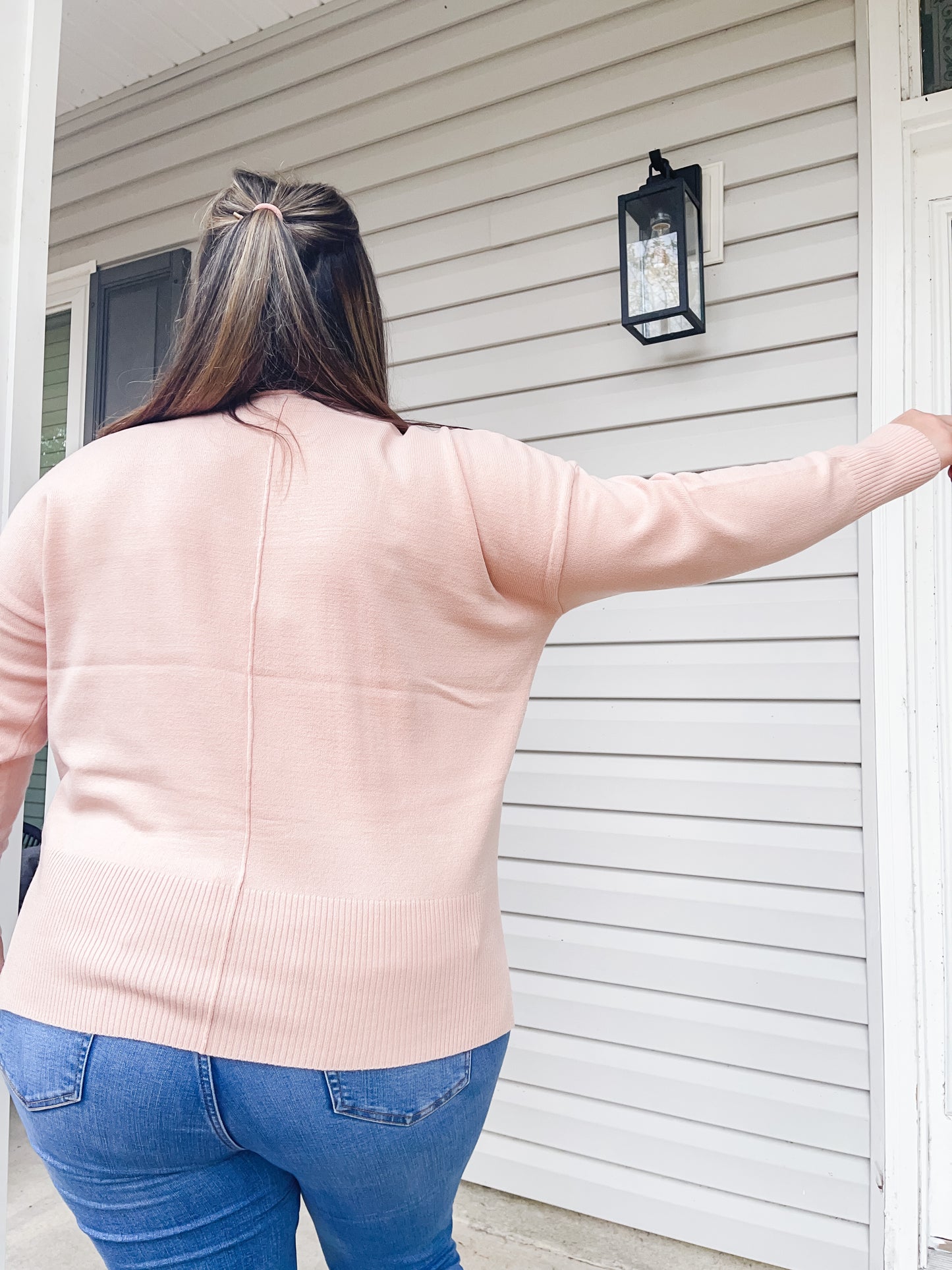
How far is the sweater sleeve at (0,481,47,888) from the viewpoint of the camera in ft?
2.74

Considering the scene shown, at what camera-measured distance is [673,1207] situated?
206 cm

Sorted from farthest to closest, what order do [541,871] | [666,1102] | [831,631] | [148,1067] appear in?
[541,871] → [666,1102] → [831,631] → [148,1067]

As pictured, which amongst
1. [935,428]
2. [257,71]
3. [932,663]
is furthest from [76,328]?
→ [935,428]

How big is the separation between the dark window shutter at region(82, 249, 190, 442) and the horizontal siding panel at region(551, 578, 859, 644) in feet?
5.47

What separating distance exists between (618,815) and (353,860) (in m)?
1.48

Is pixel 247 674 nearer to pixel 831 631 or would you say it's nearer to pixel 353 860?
pixel 353 860

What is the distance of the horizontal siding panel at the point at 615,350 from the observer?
1966mm

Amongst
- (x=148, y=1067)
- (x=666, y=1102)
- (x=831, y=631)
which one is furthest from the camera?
(x=666, y=1102)

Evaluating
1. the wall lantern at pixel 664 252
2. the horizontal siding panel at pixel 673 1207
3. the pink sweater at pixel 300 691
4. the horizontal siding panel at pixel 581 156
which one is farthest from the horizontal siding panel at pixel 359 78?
the horizontal siding panel at pixel 673 1207

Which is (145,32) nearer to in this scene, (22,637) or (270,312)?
(270,312)

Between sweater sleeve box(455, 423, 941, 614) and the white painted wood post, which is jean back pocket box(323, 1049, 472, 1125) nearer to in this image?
sweater sleeve box(455, 423, 941, 614)

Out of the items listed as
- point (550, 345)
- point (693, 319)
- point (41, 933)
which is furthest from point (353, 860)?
point (550, 345)

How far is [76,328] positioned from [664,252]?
2237 mm

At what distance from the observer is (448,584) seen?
804 millimetres
